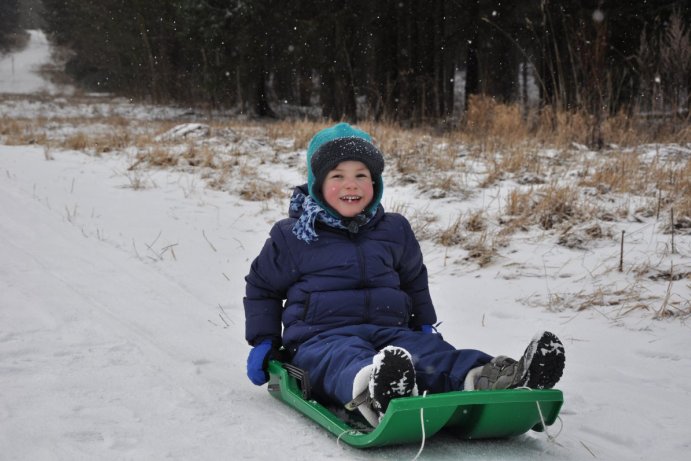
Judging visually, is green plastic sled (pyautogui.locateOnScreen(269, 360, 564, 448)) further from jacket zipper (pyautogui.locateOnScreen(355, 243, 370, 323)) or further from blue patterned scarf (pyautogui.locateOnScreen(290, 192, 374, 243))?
blue patterned scarf (pyautogui.locateOnScreen(290, 192, 374, 243))

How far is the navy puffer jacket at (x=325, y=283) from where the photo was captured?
248 centimetres

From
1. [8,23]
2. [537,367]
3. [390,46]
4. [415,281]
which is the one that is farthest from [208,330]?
[8,23]

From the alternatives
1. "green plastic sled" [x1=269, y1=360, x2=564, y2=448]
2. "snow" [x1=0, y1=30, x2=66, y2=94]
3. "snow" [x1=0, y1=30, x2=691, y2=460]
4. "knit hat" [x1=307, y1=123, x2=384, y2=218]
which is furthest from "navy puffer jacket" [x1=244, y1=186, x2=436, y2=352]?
"snow" [x1=0, y1=30, x2=66, y2=94]

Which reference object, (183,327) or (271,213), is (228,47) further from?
(183,327)

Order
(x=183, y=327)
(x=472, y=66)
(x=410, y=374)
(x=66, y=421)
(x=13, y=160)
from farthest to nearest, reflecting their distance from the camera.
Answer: (x=472, y=66) < (x=13, y=160) < (x=183, y=327) < (x=66, y=421) < (x=410, y=374)

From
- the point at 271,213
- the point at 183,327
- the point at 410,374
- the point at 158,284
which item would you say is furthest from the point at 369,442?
the point at 271,213

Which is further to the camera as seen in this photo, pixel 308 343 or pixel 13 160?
pixel 13 160

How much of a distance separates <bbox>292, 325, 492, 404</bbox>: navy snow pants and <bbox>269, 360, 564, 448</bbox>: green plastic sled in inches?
4.7

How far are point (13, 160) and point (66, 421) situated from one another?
5916mm

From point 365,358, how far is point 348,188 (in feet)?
2.59

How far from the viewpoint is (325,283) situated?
2521 mm

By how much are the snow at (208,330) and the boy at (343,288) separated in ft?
0.67

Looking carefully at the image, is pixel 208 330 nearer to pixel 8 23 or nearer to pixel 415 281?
pixel 415 281

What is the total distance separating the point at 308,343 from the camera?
240 centimetres
